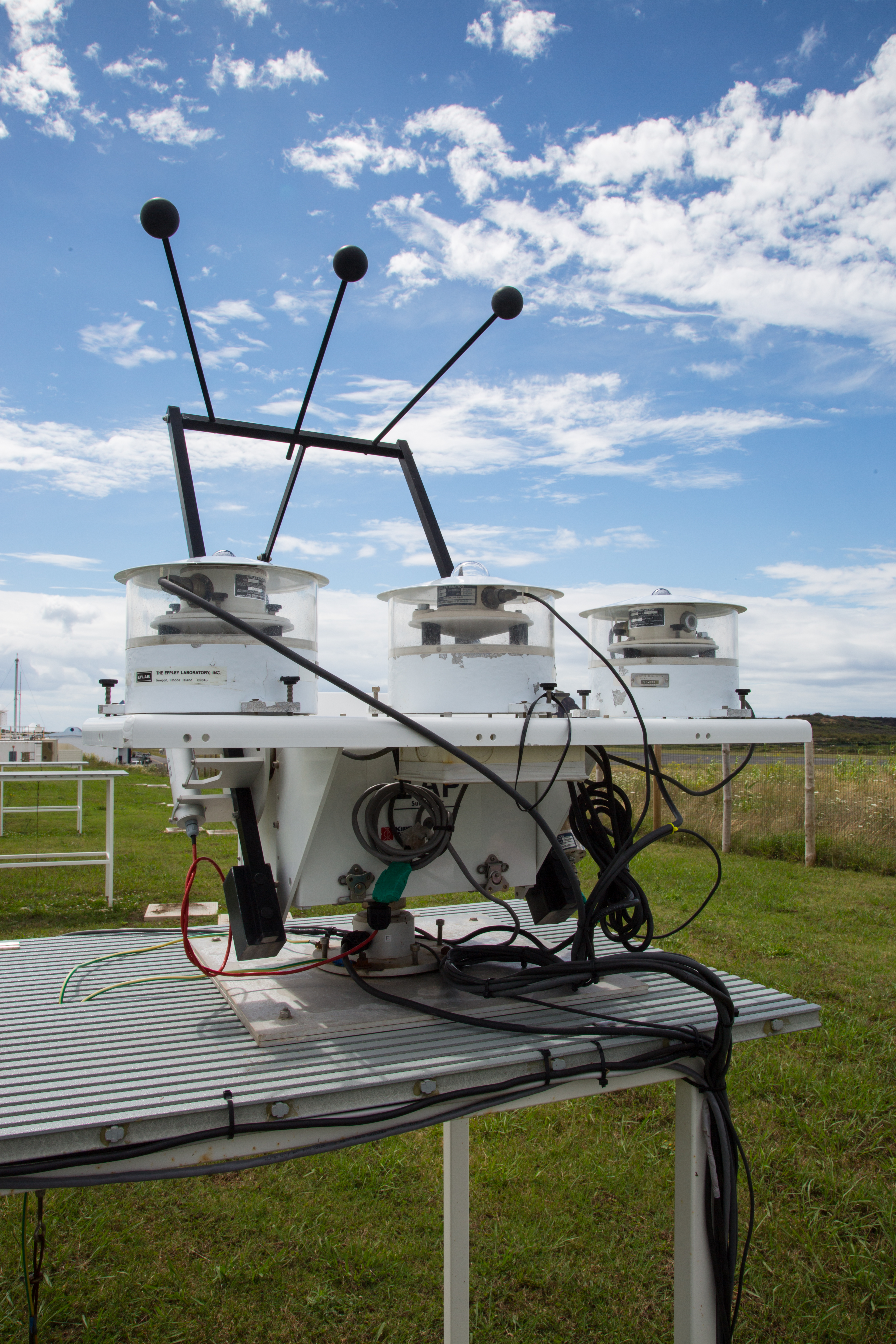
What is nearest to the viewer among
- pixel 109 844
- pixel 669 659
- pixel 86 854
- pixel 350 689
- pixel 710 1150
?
pixel 350 689

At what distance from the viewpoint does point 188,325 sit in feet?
6.89

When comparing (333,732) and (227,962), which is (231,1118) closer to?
(333,732)

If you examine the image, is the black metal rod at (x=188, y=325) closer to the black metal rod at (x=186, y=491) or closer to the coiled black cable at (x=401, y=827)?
the black metal rod at (x=186, y=491)

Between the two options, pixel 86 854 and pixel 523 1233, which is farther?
pixel 86 854

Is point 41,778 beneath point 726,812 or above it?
above

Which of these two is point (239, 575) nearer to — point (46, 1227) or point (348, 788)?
point (348, 788)

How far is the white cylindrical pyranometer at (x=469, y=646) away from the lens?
205cm

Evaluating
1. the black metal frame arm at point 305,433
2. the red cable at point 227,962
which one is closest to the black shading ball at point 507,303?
the black metal frame arm at point 305,433

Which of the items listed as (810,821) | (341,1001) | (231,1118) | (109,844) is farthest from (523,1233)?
(810,821)

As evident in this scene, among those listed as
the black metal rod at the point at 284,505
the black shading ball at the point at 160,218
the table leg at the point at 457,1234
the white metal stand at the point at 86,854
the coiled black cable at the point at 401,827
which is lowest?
the table leg at the point at 457,1234

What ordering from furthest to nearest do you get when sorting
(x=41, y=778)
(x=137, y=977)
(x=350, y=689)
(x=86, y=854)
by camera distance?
(x=86, y=854), (x=41, y=778), (x=137, y=977), (x=350, y=689)

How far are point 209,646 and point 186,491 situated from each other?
3.16 feet

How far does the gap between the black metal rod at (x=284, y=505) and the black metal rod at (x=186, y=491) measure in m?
0.20

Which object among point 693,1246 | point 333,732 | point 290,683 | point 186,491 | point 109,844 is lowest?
point 693,1246
